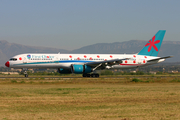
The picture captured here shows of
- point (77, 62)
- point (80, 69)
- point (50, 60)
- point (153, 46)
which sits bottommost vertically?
point (80, 69)

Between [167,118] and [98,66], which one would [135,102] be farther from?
[98,66]

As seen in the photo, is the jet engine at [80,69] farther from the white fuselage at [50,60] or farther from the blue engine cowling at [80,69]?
the white fuselage at [50,60]

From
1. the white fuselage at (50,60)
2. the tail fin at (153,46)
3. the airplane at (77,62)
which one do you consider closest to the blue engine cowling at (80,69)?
the airplane at (77,62)

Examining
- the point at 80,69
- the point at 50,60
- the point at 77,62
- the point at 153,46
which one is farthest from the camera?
the point at 153,46

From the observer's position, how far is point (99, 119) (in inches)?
421

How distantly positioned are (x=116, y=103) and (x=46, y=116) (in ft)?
15.8

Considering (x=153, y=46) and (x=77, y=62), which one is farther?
(x=153, y=46)

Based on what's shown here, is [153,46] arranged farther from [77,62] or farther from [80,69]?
[80,69]

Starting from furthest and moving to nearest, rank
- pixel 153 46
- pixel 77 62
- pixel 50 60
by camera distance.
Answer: pixel 153 46
pixel 77 62
pixel 50 60

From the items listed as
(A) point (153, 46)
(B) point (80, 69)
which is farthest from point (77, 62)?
(A) point (153, 46)

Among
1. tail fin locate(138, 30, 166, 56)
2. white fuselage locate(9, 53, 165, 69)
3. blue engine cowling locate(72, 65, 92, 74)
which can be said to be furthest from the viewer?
tail fin locate(138, 30, 166, 56)

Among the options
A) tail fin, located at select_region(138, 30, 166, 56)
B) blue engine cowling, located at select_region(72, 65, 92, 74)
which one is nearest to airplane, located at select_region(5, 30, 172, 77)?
blue engine cowling, located at select_region(72, 65, 92, 74)

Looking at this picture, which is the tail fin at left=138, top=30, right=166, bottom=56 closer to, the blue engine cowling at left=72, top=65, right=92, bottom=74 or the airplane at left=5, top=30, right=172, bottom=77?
the airplane at left=5, top=30, right=172, bottom=77

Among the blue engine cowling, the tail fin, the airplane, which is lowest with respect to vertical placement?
the blue engine cowling
